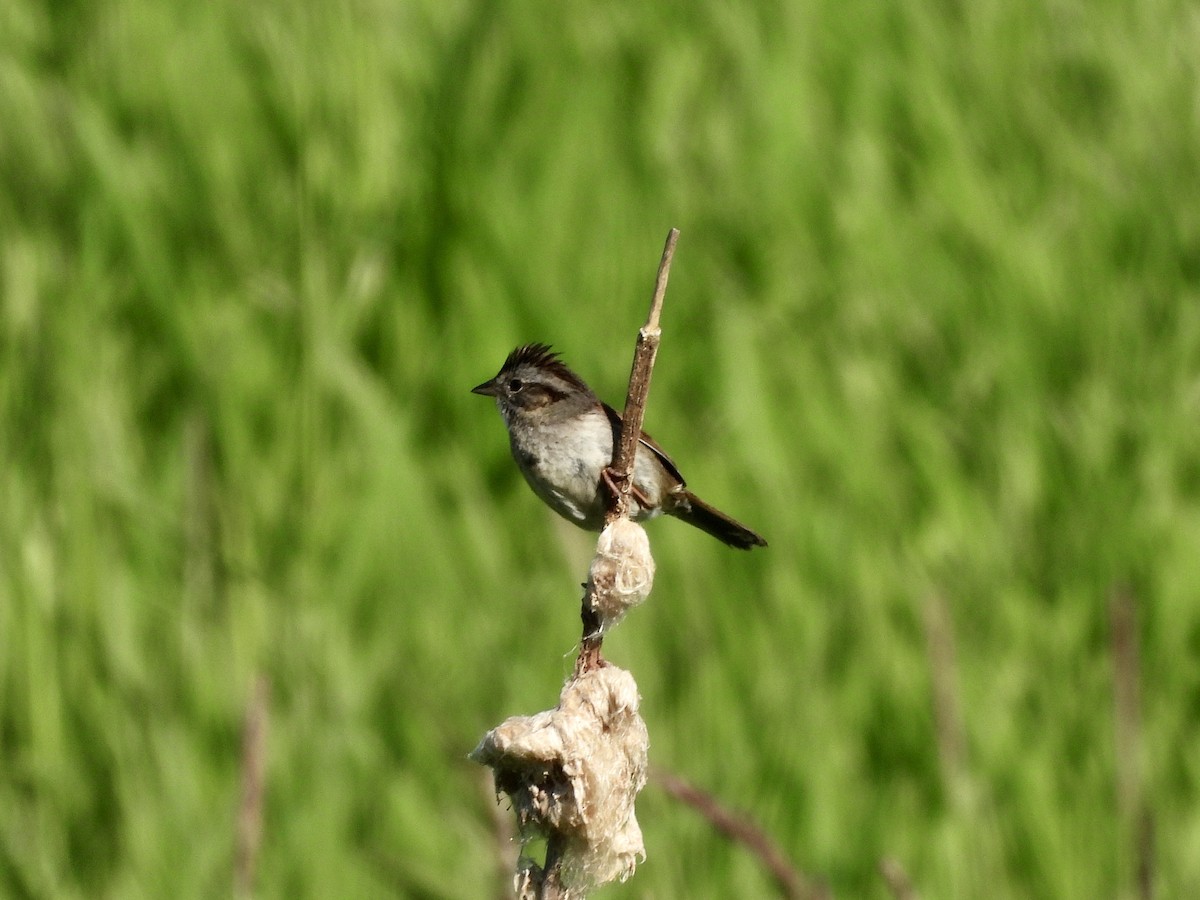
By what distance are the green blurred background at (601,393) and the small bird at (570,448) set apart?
0.30 m

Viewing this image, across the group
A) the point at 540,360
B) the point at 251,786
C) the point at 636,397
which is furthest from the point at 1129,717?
the point at 540,360

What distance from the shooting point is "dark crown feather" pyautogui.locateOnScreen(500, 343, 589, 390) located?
3.39 m

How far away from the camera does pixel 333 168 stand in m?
4.29

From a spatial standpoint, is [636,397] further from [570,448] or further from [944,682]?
[570,448]

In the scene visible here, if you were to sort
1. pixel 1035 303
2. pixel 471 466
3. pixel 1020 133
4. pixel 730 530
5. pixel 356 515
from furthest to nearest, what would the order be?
pixel 1020 133 → pixel 1035 303 → pixel 471 466 → pixel 356 515 → pixel 730 530

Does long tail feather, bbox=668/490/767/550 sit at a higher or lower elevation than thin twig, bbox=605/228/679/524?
higher

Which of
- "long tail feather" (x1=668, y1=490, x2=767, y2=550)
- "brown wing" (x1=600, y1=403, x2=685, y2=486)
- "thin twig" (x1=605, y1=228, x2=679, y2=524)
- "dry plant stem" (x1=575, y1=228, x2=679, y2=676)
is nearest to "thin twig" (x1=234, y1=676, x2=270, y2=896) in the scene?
"dry plant stem" (x1=575, y1=228, x2=679, y2=676)

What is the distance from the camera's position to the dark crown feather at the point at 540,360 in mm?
3393

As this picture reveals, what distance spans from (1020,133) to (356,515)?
8.43 ft

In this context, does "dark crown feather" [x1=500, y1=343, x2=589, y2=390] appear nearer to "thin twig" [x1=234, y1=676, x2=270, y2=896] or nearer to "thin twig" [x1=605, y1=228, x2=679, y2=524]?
"thin twig" [x1=234, y1=676, x2=270, y2=896]

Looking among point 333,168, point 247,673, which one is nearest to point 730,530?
point 247,673

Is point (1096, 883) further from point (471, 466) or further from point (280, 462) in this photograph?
point (280, 462)

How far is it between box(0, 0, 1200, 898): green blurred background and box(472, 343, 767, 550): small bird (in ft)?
0.98

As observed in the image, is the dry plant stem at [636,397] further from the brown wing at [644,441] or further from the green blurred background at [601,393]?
the green blurred background at [601,393]
